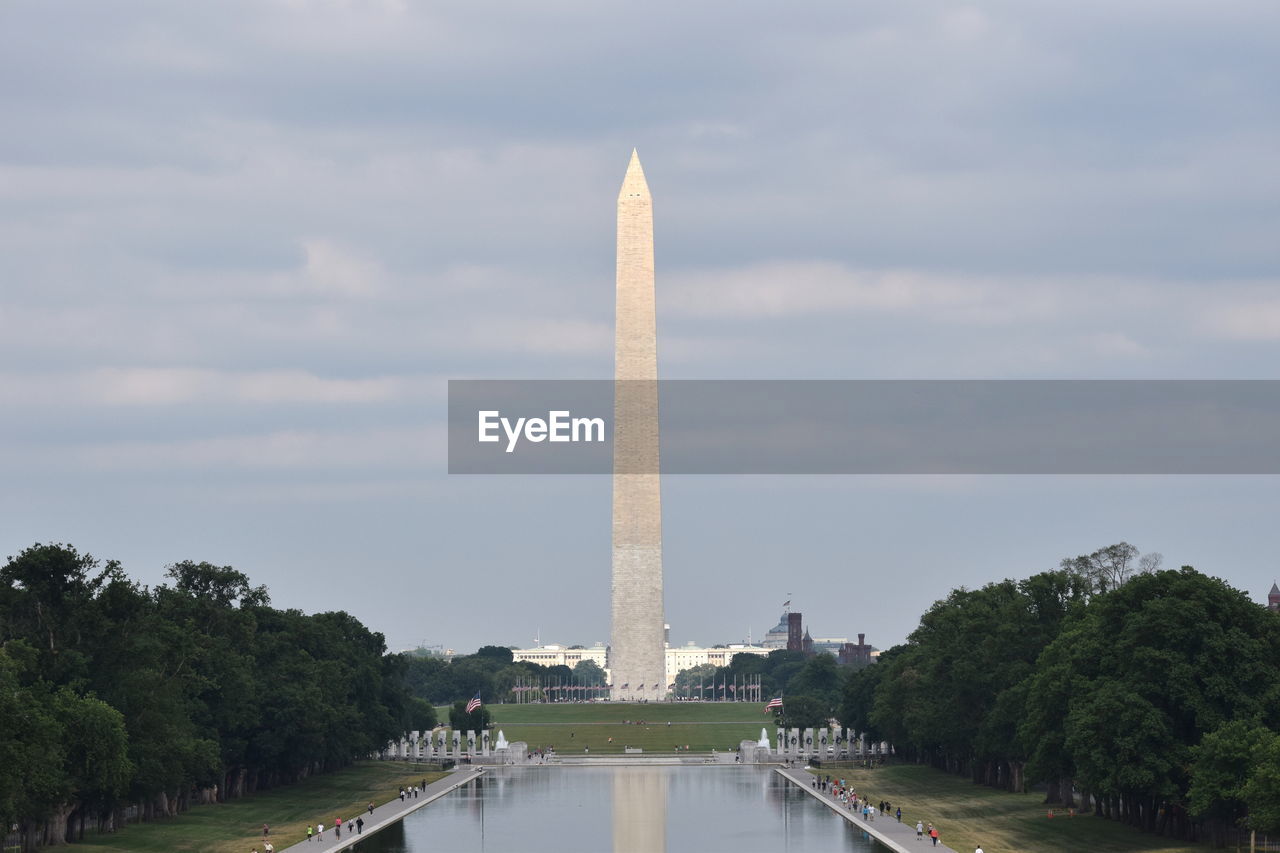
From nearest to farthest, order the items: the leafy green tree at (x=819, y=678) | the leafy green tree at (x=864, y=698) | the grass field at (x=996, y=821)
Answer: the grass field at (x=996, y=821)
the leafy green tree at (x=864, y=698)
the leafy green tree at (x=819, y=678)

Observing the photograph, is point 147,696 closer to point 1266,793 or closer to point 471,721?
point 1266,793

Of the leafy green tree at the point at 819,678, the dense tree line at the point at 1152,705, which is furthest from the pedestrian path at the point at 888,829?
the leafy green tree at the point at 819,678

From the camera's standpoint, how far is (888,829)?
2640 inches

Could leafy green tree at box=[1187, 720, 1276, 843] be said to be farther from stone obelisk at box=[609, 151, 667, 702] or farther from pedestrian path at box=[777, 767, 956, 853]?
stone obelisk at box=[609, 151, 667, 702]

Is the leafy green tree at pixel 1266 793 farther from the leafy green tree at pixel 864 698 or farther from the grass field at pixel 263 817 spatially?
the leafy green tree at pixel 864 698

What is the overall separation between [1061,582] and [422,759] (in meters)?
54.8

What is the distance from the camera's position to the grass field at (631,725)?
13088 cm

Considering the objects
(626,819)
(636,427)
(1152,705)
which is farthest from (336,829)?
(636,427)

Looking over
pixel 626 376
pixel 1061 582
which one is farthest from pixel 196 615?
pixel 626 376

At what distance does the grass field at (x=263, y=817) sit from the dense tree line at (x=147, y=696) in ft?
4.23

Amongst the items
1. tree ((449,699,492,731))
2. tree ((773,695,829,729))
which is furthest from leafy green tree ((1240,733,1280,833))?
tree ((773,695,829,729))

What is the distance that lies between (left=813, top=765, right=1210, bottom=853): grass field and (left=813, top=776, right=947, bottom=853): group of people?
58cm

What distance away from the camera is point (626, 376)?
13412 cm

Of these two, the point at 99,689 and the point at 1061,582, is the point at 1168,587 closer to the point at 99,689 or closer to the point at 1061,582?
the point at 1061,582
